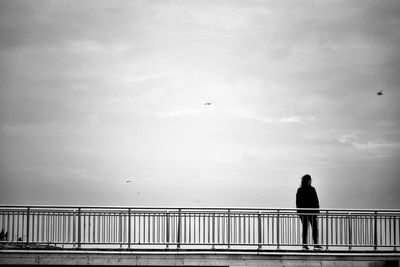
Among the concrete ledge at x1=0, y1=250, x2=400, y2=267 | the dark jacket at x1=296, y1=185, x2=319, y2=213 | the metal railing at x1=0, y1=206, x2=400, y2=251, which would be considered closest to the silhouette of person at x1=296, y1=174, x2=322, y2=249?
the dark jacket at x1=296, y1=185, x2=319, y2=213

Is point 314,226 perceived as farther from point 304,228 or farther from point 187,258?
point 187,258

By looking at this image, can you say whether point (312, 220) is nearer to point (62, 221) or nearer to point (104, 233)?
point (104, 233)

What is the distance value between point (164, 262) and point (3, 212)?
216 inches

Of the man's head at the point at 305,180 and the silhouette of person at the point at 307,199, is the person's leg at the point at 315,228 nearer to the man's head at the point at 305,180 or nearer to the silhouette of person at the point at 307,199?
the silhouette of person at the point at 307,199

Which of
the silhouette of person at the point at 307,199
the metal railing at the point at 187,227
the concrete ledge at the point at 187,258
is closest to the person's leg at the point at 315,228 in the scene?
the silhouette of person at the point at 307,199

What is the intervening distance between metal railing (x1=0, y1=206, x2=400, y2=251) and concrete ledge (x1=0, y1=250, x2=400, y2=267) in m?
0.31

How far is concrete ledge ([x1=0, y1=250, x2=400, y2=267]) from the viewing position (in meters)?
16.1

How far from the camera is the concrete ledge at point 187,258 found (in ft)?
52.7

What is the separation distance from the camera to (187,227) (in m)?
16.5

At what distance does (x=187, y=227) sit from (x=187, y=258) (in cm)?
102

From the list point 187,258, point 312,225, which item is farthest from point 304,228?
point 187,258

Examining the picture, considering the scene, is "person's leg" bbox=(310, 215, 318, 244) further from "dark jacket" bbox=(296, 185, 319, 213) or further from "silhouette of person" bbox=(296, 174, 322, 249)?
"dark jacket" bbox=(296, 185, 319, 213)

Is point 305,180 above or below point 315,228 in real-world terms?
above

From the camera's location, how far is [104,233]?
16.3 metres
